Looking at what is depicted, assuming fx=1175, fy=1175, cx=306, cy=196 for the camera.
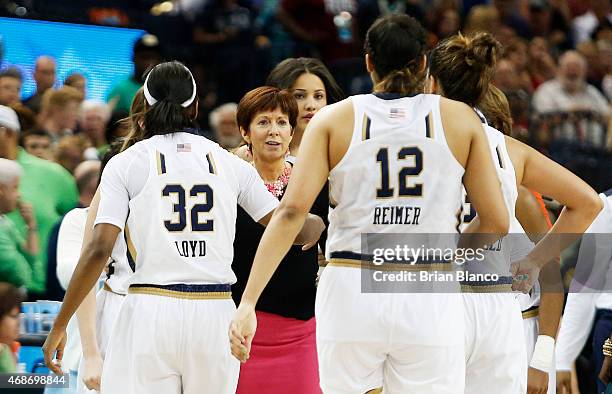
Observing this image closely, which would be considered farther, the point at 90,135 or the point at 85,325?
the point at 90,135

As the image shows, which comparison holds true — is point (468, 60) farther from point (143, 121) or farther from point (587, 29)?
point (587, 29)

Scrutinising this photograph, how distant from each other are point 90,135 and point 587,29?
7.35 m

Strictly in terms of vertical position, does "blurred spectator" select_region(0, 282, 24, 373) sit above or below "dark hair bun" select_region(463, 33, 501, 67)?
below

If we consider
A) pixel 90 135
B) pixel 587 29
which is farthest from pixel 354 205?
pixel 587 29

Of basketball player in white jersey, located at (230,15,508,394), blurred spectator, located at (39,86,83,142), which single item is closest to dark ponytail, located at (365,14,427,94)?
basketball player in white jersey, located at (230,15,508,394)

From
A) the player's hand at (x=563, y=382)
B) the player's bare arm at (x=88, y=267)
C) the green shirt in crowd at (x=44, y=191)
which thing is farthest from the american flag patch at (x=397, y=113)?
the green shirt in crowd at (x=44, y=191)

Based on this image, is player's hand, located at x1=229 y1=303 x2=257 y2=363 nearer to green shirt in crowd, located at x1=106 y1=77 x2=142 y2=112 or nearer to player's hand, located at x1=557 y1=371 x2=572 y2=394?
player's hand, located at x1=557 y1=371 x2=572 y2=394

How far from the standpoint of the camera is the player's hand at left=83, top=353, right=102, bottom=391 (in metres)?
5.43

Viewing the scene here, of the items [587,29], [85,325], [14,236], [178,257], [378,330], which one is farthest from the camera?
[587,29]

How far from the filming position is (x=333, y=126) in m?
4.38

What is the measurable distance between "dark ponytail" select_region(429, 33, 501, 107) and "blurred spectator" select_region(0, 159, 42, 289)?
3.11m

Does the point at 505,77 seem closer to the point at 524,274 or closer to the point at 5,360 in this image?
the point at 5,360

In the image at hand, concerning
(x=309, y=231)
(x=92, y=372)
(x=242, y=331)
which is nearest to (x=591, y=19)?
(x=309, y=231)

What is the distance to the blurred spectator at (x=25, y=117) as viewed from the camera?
8289 mm
